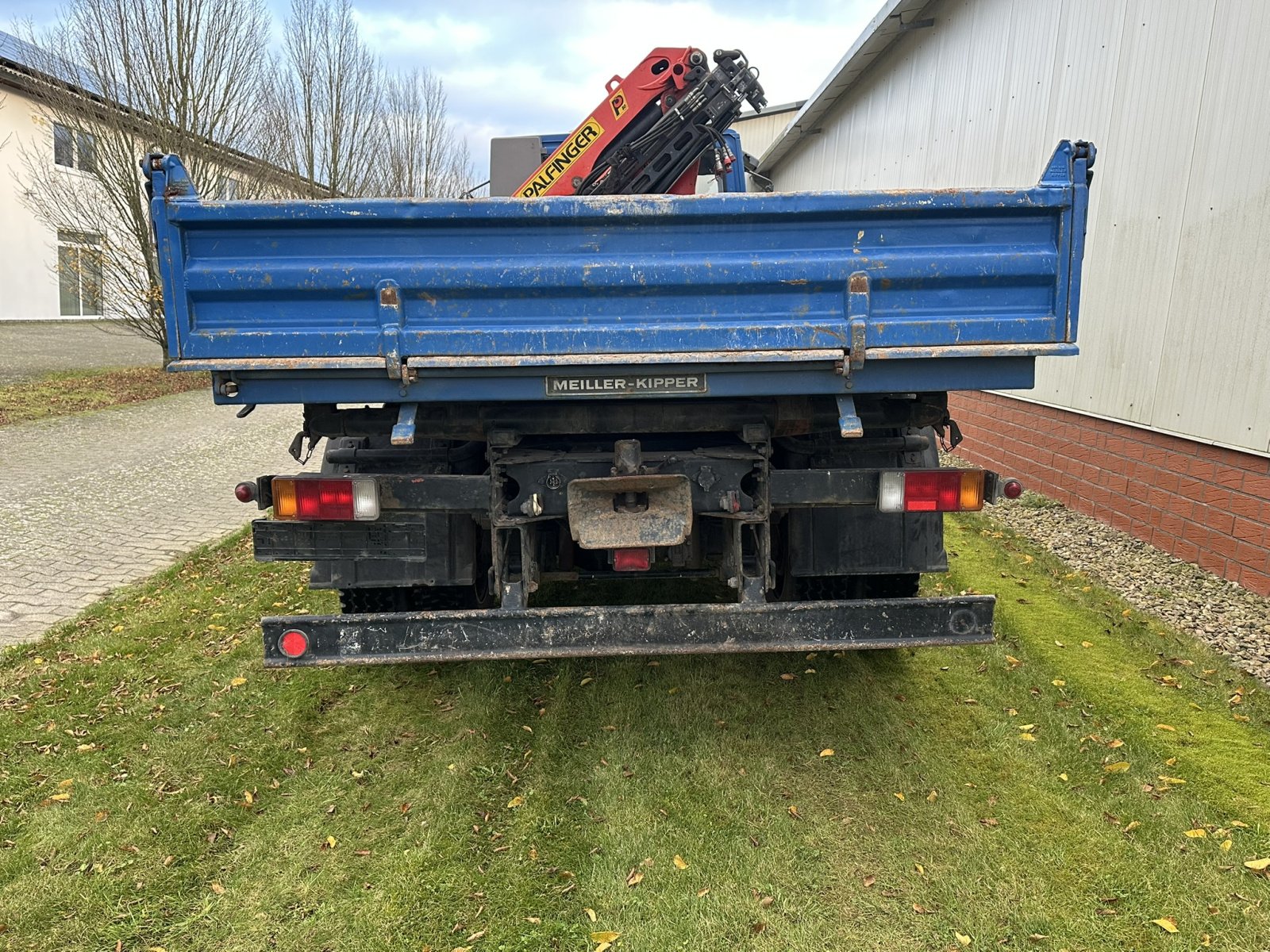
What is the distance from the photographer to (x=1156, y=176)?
5.64 m

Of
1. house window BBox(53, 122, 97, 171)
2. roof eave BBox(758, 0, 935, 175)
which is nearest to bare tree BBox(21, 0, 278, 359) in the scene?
house window BBox(53, 122, 97, 171)

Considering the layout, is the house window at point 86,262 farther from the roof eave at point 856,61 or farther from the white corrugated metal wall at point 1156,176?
the white corrugated metal wall at point 1156,176

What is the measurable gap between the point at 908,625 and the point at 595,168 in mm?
3807

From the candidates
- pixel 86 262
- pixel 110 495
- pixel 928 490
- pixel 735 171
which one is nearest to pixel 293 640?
pixel 928 490

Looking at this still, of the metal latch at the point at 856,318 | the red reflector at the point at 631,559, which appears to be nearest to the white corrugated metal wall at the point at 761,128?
the metal latch at the point at 856,318

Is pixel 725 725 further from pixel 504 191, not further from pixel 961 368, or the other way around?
pixel 504 191

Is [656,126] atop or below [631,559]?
atop

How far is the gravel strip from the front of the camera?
14.6 feet

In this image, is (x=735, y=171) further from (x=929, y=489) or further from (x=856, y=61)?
(x=856, y=61)

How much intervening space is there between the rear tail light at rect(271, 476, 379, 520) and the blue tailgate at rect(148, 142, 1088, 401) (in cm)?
44

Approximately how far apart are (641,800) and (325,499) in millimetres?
1631

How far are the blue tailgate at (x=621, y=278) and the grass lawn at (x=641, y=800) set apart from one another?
163 cm

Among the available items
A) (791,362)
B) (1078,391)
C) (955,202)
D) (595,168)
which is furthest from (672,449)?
(1078,391)

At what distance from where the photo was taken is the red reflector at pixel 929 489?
3.18m
